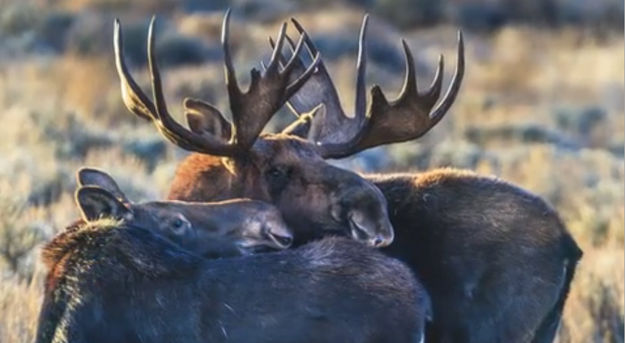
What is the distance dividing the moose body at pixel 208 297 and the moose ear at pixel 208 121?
1507mm

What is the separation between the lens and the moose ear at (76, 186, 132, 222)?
21.9 feet

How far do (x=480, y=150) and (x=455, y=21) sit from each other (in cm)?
2063

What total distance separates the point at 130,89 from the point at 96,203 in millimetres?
876

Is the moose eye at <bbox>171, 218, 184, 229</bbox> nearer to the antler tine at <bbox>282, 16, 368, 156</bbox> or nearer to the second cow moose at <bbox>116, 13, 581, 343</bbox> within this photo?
the second cow moose at <bbox>116, 13, 581, 343</bbox>

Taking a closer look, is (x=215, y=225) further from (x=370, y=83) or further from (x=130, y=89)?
(x=370, y=83)

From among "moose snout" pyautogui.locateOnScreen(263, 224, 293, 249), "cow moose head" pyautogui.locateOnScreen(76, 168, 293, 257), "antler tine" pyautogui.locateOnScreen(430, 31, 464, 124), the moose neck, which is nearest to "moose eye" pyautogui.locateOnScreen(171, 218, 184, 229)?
"cow moose head" pyautogui.locateOnScreen(76, 168, 293, 257)

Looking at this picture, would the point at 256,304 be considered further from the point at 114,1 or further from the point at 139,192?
the point at 114,1

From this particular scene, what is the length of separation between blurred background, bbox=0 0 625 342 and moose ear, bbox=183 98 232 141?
149 centimetres

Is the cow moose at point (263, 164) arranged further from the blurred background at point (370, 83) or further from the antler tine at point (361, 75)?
the blurred background at point (370, 83)

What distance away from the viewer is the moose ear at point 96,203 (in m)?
6.68

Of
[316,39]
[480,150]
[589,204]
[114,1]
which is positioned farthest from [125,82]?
[114,1]

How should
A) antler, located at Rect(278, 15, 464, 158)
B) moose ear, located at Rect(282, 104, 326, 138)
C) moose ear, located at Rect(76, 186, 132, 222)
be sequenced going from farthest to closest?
moose ear, located at Rect(282, 104, 326, 138) < antler, located at Rect(278, 15, 464, 158) < moose ear, located at Rect(76, 186, 132, 222)

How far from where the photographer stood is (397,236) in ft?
24.6

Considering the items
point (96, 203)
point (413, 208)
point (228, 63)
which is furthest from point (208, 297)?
point (413, 208)
